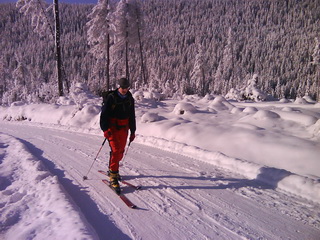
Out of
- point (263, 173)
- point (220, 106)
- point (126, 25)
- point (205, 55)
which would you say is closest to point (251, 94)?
point (220, 106)

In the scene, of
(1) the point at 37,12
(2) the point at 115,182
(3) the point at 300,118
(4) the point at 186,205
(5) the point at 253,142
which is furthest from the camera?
(1) the point at 37,12

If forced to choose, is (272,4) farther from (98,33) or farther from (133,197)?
(133,197)

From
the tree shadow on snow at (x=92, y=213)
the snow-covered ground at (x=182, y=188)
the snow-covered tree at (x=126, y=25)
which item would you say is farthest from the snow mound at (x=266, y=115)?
the snow-covered tree at (x=126, y=25)

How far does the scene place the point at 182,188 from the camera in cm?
407

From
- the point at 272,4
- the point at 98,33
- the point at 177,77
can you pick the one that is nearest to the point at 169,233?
the point at 98,33

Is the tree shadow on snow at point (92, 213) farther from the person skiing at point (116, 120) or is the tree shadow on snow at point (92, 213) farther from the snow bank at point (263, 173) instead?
the snow bank at point (263, 173)

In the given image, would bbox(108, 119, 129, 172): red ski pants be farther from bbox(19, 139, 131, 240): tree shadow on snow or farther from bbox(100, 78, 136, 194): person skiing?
bbox(19, 139, 131, 240): tree shadow on snow

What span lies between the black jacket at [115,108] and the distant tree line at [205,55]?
2355 cm

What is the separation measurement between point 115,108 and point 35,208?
2116 millimetres

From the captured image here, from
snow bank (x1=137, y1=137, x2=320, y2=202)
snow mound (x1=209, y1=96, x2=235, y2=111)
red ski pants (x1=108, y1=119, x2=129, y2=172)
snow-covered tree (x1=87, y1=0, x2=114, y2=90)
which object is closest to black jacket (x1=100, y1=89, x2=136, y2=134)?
red ski pants (x1=108, y1=119, x2=129, y2=172)

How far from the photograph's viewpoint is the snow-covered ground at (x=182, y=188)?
2.80 m

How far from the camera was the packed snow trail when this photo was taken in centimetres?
280

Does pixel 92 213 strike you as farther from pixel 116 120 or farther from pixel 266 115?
pixel 266 115

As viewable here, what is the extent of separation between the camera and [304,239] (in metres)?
2.67
